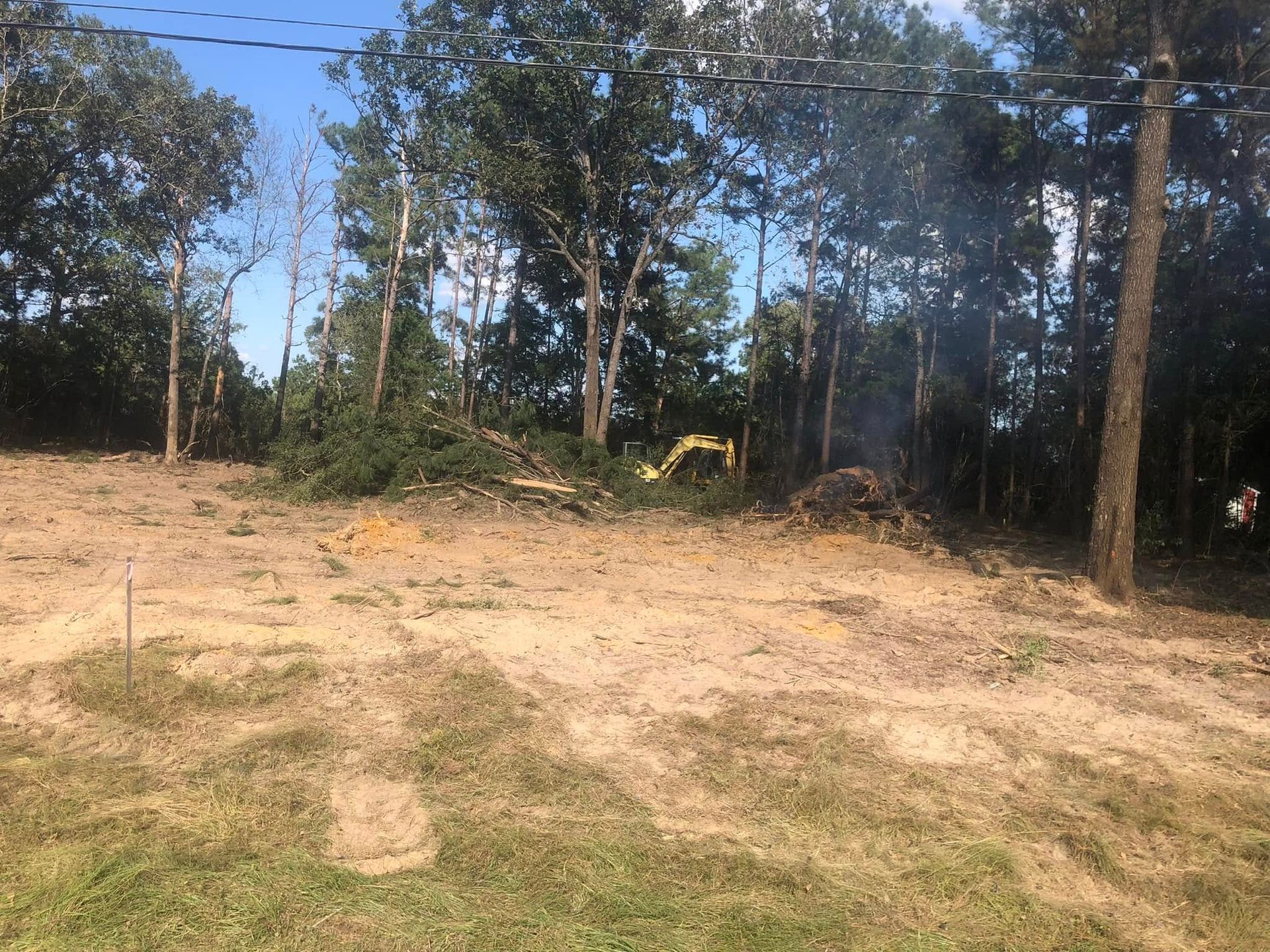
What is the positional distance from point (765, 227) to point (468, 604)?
74.1ft

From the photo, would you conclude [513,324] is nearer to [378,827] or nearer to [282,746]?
[282,746]

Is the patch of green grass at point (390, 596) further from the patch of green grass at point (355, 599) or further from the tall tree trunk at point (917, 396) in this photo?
the tall tree trunk at point (917, 396)

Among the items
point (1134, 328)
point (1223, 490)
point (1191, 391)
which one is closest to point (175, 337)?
point (1134, 328)

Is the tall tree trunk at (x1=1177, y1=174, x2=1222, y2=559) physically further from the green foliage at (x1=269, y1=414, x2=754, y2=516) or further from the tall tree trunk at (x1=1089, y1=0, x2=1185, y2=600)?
the green foliage at (x1=269, y1=414, x2=754, y2=516)

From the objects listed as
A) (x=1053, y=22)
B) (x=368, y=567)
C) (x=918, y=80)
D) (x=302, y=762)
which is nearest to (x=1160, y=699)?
(x=302, y=762)

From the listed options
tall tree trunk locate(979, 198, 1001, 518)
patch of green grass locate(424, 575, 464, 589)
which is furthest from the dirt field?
tall tree trunk locate(979, 198, 1001, 518)

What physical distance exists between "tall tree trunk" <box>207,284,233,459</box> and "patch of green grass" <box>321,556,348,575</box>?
22.8 meters

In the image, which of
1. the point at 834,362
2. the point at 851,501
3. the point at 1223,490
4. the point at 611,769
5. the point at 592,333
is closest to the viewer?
the point at 611,769

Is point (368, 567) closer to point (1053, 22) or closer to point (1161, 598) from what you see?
point (1161, 598)

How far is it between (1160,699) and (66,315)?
3613cm

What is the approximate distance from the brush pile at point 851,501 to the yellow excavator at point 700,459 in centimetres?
373

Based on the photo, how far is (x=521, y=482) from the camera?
1647cm

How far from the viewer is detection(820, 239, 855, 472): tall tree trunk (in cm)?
2548

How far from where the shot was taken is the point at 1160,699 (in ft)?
21.3
